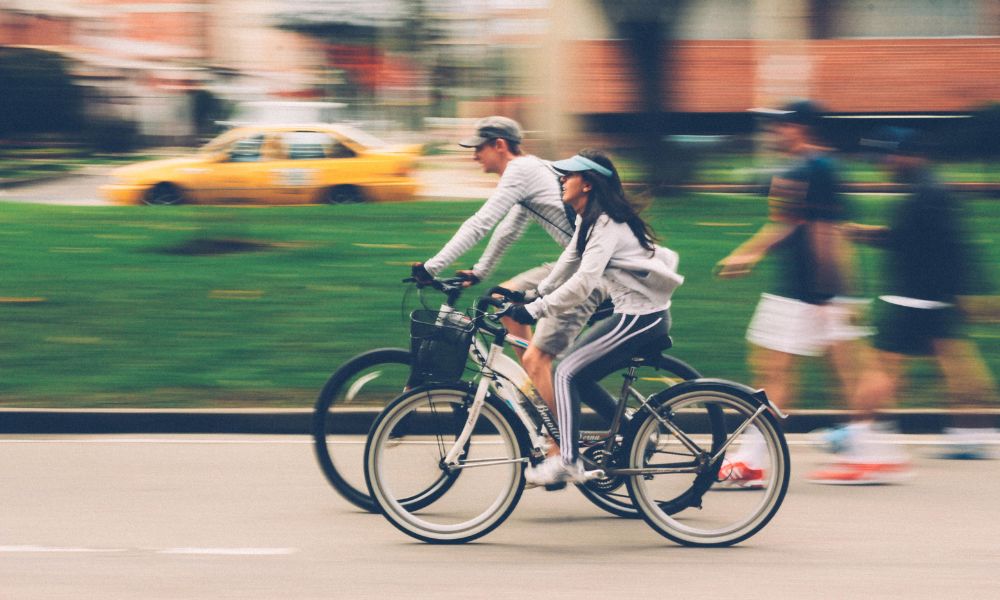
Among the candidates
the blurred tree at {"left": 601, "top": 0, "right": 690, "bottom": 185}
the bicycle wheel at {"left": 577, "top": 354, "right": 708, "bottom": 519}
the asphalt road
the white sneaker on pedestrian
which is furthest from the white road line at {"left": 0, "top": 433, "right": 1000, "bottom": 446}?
the blurred tree at {"left": 601, "top": 0, "right": 690, "bottom": 185}

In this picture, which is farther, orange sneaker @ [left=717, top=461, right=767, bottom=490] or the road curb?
the road curb

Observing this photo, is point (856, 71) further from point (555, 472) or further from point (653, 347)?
point (555, 472)

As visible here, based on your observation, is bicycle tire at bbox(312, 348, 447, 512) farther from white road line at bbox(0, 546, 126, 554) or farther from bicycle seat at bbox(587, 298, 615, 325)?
white road line at bbox(0, 546, 126, 554)

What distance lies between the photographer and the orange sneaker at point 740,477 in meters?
5.38

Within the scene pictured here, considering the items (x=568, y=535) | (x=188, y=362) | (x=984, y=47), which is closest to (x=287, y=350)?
(x=188, y=362)

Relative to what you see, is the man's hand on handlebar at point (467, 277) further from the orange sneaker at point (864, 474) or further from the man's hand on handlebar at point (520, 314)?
the orange sneaker at point (864, 474)

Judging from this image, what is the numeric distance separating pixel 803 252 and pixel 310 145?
375 inches

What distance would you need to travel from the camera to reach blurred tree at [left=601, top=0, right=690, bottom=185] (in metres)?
12.8

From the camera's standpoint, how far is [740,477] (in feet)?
17.9

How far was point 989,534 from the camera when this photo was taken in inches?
216

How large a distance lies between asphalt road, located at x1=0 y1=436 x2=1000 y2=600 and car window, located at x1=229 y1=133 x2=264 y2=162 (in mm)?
7803

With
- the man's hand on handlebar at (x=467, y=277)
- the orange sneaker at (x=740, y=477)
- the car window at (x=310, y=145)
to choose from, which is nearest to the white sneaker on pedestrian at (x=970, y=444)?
the orange sneaker at (x=740, y=477)

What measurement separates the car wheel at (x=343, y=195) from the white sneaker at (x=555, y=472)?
9.95m

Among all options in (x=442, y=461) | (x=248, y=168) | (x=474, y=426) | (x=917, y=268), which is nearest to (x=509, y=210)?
(x=474, y=426)
